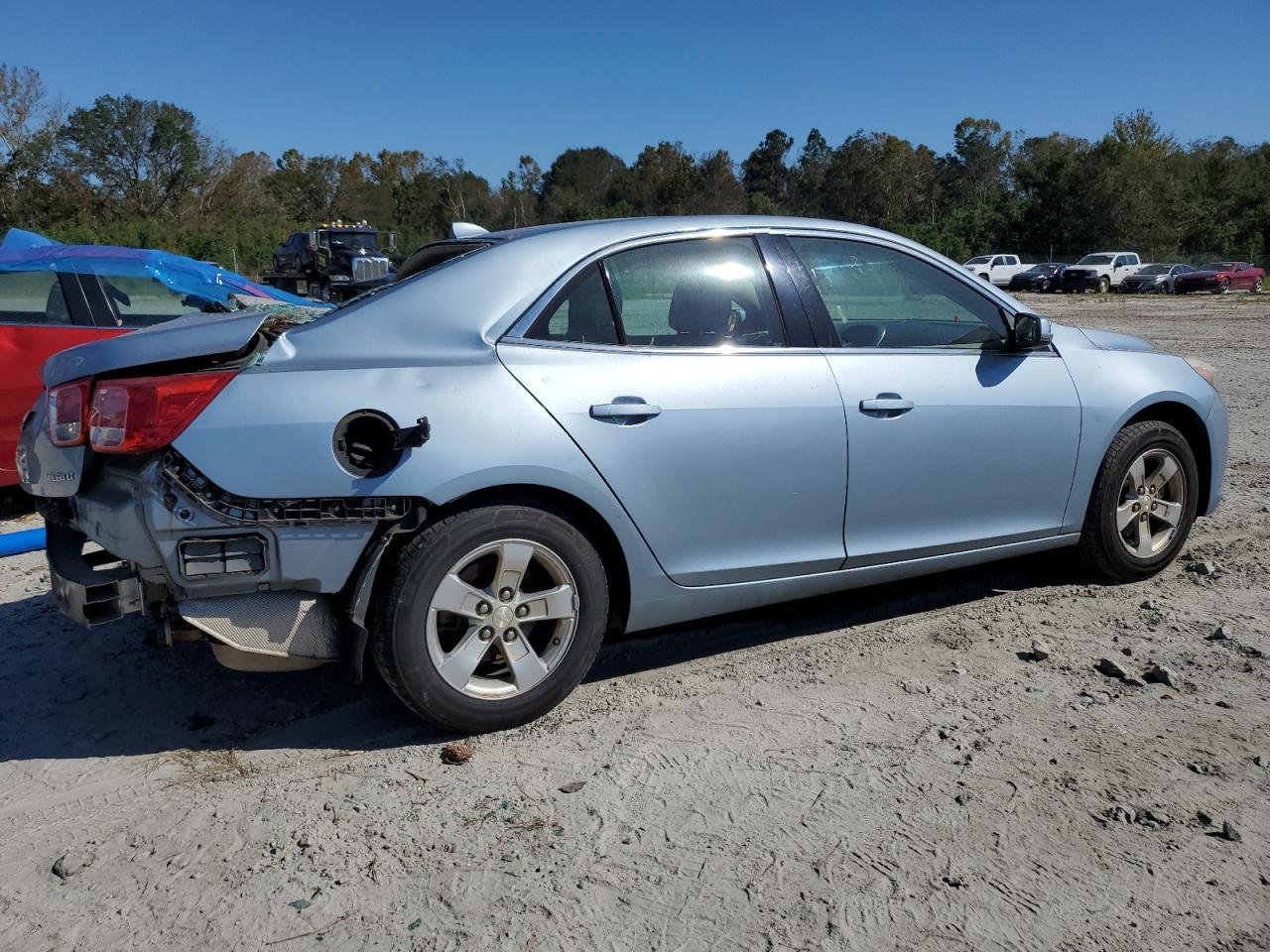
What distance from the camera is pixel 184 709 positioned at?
12.1ft

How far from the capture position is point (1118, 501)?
4.64 metres

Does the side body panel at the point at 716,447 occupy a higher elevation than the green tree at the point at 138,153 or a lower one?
lower

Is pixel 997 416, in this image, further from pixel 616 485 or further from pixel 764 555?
pixel 616 485

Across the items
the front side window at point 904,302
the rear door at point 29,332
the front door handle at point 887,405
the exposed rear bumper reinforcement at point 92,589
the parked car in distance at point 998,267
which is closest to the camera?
the exposed rear bumper reinforcement at point 92,589

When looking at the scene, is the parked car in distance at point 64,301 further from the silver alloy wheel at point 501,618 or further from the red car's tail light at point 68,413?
the silver alloy wheel at point 501,618

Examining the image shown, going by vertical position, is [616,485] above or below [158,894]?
above

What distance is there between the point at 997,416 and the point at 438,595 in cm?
234

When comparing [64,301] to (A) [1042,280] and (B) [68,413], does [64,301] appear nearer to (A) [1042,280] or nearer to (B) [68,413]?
(B) [68,413]

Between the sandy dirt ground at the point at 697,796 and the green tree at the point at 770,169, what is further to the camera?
the green tree at the point at 770,169

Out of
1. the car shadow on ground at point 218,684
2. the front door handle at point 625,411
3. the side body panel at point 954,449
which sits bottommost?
the car shadow on ground at point 218,684

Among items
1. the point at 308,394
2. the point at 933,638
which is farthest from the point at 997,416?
the point at 308,394

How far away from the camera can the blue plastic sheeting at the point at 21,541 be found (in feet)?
17.7

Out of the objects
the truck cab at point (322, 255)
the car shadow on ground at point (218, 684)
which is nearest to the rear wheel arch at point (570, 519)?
the car shadow on ground at point (218, 684)

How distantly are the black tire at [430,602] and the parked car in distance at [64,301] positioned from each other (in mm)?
4116
